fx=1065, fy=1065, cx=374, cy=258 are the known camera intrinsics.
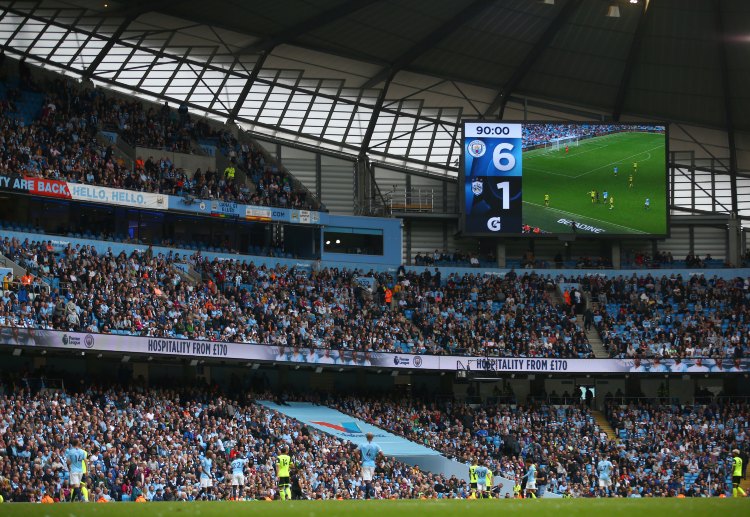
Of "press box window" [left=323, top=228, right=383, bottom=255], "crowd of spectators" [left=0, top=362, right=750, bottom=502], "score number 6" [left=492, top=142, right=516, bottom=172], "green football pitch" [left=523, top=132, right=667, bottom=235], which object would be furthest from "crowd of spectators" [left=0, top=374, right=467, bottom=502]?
"green football pitch" [left=523, top=132, right=667, bottom=235]

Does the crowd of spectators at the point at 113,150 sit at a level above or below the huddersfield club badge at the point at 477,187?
above

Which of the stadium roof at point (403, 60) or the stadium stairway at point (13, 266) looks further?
the stadium roof at point (403, 60)

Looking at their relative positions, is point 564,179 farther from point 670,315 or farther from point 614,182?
point 670,315

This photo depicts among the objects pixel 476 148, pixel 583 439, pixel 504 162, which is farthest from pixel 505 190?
pixel 583 439

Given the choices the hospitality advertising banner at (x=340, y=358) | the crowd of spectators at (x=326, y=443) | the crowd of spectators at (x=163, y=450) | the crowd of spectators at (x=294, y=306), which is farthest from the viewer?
the crowd of spectators at (x=294, y=306)

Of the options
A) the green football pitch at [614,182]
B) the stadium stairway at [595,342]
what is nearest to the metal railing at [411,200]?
the green football pitch at [614,182]

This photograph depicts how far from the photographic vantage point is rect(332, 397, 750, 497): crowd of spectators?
136ft

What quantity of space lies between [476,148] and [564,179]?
483 centimetres

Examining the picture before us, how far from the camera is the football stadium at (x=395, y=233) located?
4100cm

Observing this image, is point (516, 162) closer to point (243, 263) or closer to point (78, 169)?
point (243, 263)

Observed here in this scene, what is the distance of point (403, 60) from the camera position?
177 ft

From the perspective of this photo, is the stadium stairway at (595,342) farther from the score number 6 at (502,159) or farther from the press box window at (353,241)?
the press box window at (353,241)

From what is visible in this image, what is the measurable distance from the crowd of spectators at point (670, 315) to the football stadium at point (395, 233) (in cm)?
15

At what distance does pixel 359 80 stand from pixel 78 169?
52.9 ft
